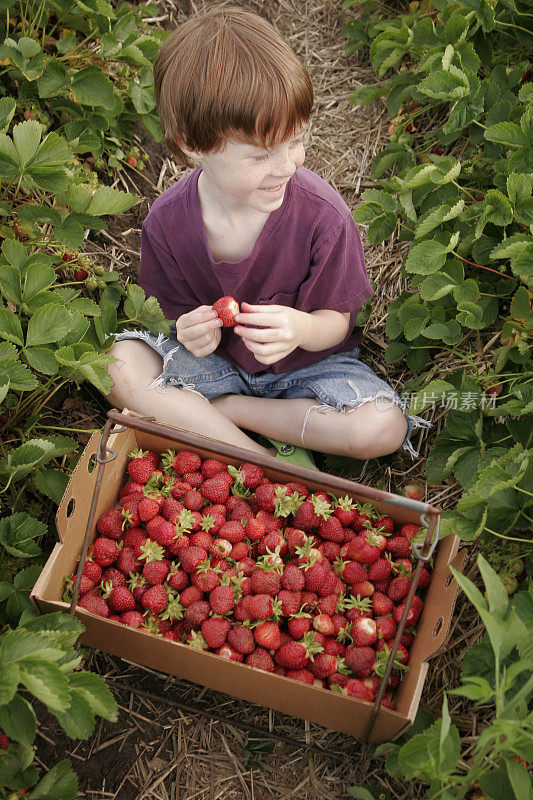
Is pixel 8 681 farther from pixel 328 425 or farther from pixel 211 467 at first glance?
→ pixel 328 425

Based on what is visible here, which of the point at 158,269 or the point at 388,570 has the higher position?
the point at 158,269

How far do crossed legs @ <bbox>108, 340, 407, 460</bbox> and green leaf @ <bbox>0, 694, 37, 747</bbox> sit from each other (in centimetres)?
93

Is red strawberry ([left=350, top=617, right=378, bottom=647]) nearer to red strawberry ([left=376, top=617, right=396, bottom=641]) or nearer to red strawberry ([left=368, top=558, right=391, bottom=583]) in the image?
red strawberry ([left=376, top=617, right=396, bottom=641])

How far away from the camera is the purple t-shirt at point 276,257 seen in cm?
179

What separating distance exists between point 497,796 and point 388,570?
0.56m

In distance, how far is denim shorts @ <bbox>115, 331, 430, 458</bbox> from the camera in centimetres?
198

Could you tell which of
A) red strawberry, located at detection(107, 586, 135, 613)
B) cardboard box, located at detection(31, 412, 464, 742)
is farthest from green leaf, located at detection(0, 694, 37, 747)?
red strawberry, located at detection(107, 586, 135, 613)

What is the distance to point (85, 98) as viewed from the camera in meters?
2.18

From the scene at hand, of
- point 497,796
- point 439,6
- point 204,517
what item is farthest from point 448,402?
point 439,6

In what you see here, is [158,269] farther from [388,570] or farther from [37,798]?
[37,798]

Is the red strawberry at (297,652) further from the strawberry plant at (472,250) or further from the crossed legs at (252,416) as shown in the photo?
the crossed legs at (252,416)

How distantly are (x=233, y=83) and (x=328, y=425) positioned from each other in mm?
953

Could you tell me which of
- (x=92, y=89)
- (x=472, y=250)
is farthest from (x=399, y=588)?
(x=92, y=89)

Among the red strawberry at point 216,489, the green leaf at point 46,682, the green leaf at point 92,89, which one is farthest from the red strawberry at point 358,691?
the green leaf at point 92,89
